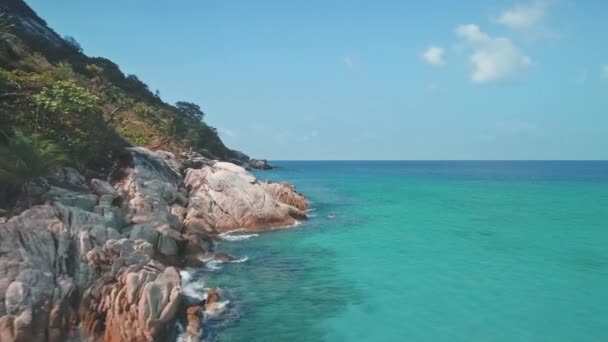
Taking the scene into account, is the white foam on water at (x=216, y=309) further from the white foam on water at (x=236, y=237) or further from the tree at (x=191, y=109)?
the tree at (x=191, y=109)

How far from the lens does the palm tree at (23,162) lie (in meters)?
16.9

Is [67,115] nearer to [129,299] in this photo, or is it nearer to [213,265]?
[213,265]

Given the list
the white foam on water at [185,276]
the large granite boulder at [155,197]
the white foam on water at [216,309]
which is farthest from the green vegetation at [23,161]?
the white foam on water at [216,309]

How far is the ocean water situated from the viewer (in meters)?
15.0

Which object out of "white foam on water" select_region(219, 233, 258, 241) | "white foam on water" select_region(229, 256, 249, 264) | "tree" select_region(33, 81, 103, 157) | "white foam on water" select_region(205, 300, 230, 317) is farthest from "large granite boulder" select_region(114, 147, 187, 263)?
"white foam on water" select_region(205, 300, 230, 317)

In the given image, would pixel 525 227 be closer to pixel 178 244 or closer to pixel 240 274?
pixel 240 274

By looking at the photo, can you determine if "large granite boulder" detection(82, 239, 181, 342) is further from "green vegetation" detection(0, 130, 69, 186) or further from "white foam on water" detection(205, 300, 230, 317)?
"green vegetation" detection(0, 130, 69, 186)

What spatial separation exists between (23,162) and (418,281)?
1780 centimetres

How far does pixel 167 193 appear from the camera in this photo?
2942cm

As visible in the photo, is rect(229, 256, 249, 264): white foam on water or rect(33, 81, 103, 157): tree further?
rect(33, 81, 103, 157): tree

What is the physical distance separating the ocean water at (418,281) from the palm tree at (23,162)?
799cm

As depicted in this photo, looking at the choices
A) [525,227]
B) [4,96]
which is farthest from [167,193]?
[525,227]

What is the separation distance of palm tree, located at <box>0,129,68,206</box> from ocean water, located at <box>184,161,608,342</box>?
7992mm

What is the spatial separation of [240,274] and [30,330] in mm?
9790
